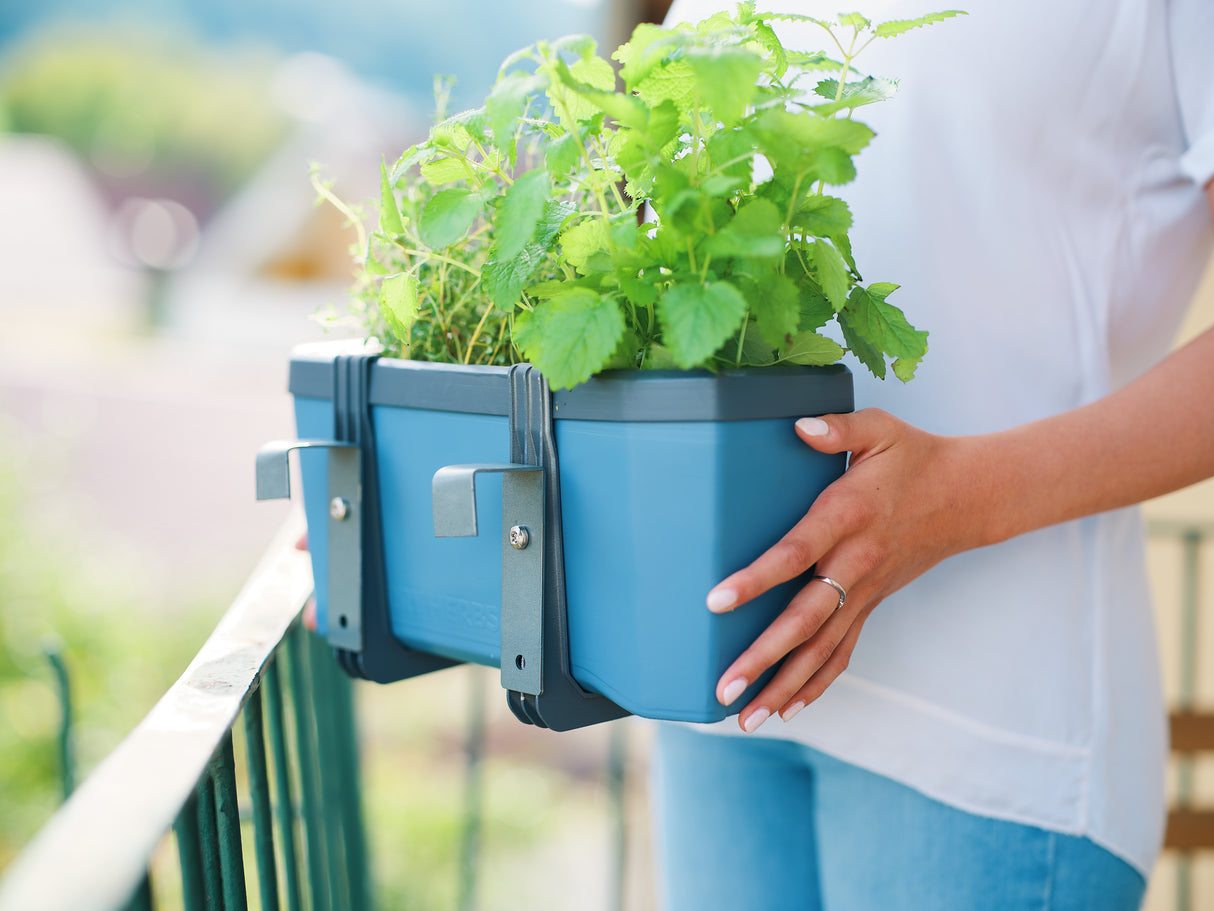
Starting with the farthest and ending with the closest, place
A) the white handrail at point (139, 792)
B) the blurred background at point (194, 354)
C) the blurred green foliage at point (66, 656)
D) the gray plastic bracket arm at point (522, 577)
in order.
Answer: the blurred green foliage at point (66, 656) → the blurred background at point (194, 354) → the gray plastic bracket arm at point (522, 577) → the white handrail at point (139, 792)

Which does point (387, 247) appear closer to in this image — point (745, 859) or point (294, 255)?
point (745, 859)

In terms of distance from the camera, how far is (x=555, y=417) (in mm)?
536

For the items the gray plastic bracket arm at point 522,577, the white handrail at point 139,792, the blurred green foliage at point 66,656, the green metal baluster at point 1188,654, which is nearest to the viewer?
the white handrail at point 139,792

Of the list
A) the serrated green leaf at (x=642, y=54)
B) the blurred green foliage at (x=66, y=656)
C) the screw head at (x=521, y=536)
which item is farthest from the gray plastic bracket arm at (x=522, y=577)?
the blurred green foliage at (x=66, y=656)

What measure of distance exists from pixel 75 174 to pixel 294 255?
4.04 m

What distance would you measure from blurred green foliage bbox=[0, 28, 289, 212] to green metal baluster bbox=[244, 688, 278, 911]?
13.8 m

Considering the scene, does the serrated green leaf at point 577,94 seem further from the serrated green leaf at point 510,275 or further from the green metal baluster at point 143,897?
the green metal baluster at point 143,897

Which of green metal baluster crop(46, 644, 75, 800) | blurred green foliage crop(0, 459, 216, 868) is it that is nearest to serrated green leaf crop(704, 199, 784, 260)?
green metal baluster crop(46, 644, 75, 800)

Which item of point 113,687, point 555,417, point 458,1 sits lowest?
point 113,687

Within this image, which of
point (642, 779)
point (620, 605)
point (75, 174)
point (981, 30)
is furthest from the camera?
point (75, 174)

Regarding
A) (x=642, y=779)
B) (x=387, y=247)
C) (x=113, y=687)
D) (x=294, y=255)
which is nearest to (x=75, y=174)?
(x=294, y=255)

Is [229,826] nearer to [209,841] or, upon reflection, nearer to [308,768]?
[209,841]

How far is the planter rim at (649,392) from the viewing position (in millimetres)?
475

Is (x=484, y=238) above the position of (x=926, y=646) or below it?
above
